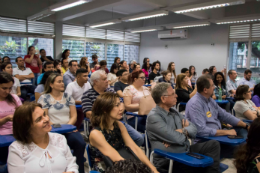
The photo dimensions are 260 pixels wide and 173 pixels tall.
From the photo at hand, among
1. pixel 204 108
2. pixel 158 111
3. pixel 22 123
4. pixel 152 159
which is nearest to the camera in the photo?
pixel 22 123

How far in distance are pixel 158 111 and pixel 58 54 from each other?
750 centimetres

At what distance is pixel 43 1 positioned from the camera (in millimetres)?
8109

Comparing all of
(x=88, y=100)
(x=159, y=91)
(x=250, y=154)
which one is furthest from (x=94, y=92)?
(x=250, y=154)

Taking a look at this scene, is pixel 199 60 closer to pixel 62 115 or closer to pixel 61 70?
pixel 61 70

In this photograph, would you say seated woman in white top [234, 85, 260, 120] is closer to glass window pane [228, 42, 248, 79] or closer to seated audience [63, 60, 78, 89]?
seated audience [63, 60, 78, 89]

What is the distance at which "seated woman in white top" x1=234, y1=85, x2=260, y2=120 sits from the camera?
337 cm

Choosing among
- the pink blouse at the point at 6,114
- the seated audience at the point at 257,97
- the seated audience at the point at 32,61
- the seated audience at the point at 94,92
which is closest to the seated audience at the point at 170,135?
the seated audience at the point at 94,92

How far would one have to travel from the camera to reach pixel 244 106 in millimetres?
3398

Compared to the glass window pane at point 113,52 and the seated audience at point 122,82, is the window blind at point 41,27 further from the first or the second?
the seated audience at point 122,82

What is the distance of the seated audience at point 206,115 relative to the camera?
95.0 inches

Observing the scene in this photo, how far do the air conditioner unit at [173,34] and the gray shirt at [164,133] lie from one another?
837cm

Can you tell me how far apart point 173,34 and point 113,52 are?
121 inches

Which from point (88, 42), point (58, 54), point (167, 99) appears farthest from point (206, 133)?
point (88, 42)

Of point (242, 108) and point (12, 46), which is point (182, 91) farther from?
point (12, 46)
